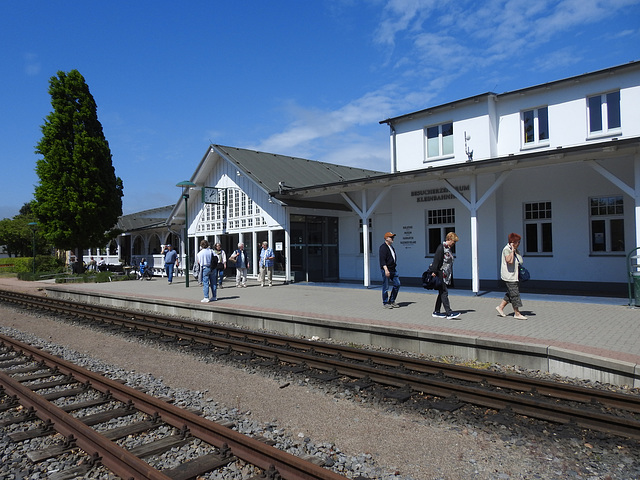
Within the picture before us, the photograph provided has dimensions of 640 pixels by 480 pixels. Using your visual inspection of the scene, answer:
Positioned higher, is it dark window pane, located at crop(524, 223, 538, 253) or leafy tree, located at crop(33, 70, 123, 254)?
leafy tree, located at crop(33, 70, 123, 254)

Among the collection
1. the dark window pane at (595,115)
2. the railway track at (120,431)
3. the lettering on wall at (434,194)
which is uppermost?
the dark window pane at (595,115)

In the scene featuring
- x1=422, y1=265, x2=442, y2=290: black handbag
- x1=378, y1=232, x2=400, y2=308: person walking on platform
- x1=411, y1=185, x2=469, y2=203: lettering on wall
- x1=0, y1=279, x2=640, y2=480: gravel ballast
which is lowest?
x1=0, y1=279, x2=640, y2=480: gravel ballast

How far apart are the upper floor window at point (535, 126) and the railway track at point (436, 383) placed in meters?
11.0

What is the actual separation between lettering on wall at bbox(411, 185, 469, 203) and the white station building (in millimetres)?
37

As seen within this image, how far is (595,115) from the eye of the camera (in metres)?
14.1

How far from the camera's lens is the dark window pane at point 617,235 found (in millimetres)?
13000

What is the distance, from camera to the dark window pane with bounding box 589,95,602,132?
1400 centimetres

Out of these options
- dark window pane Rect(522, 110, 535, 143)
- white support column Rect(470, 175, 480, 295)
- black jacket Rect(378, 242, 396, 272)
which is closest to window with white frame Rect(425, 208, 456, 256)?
white support column Rect(470, 175, 480, 295)

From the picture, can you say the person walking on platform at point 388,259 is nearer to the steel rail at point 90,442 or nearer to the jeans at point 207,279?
the jeans at point 207,279

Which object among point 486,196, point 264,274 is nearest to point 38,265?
point 264,274

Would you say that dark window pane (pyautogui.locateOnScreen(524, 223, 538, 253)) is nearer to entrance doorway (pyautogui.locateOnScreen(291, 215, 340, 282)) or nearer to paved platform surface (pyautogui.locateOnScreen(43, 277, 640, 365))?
paved platform surface (pyautogui.locateOnScreen(43, 277, 640, 365))

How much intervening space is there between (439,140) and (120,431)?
1512 cm

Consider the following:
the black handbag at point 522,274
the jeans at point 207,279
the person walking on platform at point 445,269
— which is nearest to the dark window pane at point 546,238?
the black handbag at point 522,274

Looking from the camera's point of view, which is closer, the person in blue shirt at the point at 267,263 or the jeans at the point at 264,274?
the person in blue shirt at the point at 267,263
